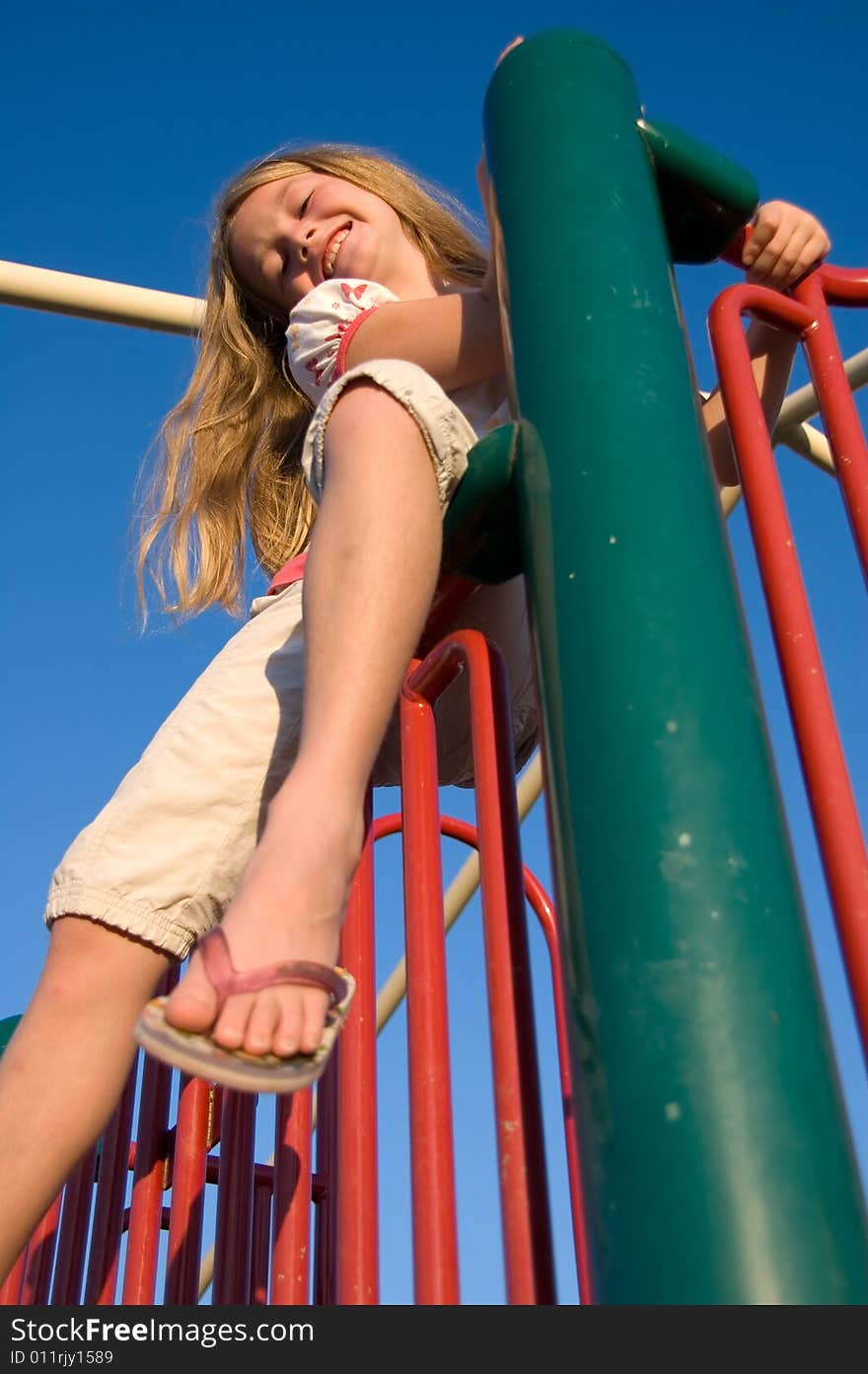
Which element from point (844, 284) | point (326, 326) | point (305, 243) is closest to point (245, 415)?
point (305, 243)

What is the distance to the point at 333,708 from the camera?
93 centimetres

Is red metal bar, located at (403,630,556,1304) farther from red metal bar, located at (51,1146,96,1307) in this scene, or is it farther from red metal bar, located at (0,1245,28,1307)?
red metal bar, located at (0,1245,28,1307)

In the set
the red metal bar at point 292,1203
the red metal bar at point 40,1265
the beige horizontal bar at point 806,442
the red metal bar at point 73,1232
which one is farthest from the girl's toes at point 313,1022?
the beige horizontal bar at point 806,442

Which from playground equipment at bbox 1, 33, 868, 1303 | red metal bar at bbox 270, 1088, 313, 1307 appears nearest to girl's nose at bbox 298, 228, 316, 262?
playground equipment at bbox 1, 33, 868, 1303

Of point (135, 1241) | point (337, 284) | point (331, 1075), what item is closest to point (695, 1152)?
point (331, 1075)

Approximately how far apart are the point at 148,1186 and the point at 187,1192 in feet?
0.16

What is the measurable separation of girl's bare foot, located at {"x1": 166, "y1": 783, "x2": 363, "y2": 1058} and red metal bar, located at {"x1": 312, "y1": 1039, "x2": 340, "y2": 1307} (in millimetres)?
170

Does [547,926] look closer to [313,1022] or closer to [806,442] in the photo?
[313,1022]

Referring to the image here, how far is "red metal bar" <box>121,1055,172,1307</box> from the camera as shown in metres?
1.24

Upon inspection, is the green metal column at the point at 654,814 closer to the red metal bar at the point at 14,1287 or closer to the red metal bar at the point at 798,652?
the red metal bar at the point at 798,652

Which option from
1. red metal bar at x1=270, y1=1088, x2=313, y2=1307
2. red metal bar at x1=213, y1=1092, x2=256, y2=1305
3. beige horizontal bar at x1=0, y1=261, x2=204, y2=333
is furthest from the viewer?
beige horizontal bar at x1=0, y1=261, x2=204, y2=333

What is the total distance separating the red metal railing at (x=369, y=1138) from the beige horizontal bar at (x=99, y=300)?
1.30m

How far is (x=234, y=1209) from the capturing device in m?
1.19

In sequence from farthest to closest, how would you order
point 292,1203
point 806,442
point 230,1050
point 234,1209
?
1. point 806,442
2. point 234,1209
3. point 292,1203
4. point 230,1050
